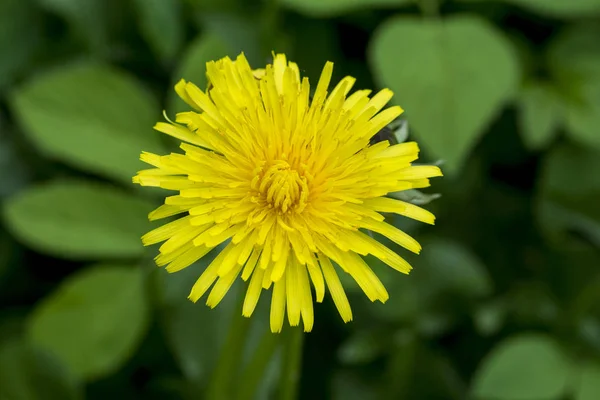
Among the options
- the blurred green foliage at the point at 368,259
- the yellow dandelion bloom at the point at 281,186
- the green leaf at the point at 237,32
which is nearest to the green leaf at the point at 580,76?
the blurred green foliage at the point at 368,259

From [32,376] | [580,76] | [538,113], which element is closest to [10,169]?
[32,376]

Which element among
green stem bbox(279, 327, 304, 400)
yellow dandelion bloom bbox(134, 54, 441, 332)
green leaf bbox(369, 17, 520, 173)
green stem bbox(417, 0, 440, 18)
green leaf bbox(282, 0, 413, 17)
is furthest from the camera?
green stem bbox(417, 0, 440, 18)

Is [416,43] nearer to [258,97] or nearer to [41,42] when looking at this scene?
→ [258,97]

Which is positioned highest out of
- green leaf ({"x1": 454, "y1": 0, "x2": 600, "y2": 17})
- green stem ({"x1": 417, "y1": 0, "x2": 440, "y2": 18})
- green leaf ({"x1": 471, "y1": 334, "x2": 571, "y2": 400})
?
green leaf ({"x1": 454, "y1": 0, "x2": 600, "y2": 17})

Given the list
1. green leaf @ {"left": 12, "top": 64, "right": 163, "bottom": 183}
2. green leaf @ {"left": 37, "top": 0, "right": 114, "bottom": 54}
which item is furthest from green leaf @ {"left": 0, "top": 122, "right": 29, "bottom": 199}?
green leaf @ {"left": 37, "top": 0, "right": 114, "bottom": 54}

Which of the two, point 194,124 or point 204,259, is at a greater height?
point 194,124

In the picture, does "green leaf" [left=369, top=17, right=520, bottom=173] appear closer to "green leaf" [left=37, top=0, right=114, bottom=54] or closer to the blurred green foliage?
the blurred green foliage

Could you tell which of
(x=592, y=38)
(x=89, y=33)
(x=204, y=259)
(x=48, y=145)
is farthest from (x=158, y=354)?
(x=592, y=38)
